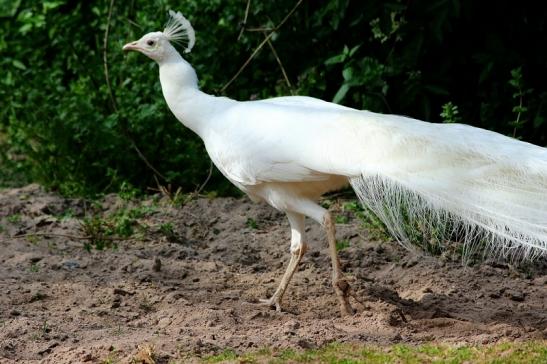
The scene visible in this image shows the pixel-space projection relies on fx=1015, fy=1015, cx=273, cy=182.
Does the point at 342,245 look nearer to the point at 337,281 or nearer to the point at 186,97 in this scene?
the point at 337,281

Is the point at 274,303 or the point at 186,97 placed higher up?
the point at 186,97

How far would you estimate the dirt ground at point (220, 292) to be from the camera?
5.16m

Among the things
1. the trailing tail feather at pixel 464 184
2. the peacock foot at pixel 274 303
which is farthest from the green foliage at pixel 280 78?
the trailing tail feather at pixel 464 184

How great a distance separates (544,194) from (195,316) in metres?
2.00

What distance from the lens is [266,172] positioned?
5758 millimetres

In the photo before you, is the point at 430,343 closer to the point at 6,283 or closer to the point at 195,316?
the point at 195,316

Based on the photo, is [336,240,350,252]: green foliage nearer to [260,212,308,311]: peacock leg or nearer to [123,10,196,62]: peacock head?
[260,212,308,311]: peacock leg

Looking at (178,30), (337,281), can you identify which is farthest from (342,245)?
(178,30)

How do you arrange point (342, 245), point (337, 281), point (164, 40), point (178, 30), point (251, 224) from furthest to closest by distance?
point (251, 224) → point (342, 245) → point (178, 30) → point (164, 40) → point (337, 281)

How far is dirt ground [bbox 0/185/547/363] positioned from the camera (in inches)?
203

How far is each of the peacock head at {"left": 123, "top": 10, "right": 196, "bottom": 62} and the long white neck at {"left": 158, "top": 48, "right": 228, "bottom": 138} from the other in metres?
0.05

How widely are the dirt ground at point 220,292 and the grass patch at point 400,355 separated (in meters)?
0.14

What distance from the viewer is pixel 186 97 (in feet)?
20.9

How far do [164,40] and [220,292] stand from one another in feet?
5.43
